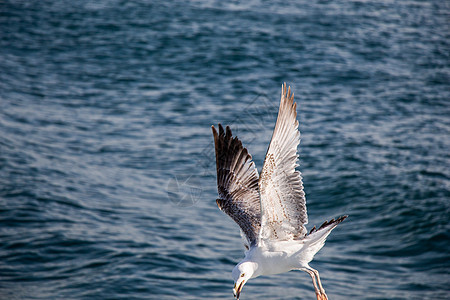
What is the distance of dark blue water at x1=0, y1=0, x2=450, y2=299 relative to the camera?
42.3ft

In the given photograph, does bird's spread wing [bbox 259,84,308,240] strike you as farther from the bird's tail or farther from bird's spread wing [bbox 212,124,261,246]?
bird's spread wing [bbox 212,124,261,246]

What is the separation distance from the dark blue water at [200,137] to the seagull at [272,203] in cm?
463

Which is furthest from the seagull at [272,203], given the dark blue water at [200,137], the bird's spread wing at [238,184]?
the dark blue water at [200,137]

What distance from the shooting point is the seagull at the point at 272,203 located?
23.2ft

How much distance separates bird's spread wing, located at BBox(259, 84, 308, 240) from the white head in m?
0.39

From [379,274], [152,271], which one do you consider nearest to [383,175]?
[379,274]

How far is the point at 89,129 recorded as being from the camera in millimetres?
18250

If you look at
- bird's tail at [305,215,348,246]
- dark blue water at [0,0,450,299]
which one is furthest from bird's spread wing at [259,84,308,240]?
dark blue water at [0,0,450,299]

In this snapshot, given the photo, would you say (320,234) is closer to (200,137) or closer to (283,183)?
(283,183)

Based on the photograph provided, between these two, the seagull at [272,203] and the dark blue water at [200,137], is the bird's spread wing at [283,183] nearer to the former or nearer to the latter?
the seagull at [272,203]

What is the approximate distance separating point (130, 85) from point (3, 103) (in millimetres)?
4126

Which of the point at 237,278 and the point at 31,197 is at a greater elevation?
the point at 237,278

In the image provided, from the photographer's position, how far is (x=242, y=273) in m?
7.03

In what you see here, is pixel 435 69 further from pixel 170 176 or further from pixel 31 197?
pixel 31 197
